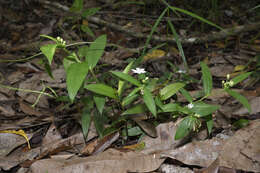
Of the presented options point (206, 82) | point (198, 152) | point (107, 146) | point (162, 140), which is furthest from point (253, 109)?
point (107, 146)

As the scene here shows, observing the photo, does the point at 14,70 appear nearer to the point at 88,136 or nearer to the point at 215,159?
the point at 88,136

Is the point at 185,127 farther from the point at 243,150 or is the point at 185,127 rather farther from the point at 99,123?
the point at 99,123

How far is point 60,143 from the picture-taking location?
5.28 ft

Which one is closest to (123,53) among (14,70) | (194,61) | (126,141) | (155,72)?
(155,72)

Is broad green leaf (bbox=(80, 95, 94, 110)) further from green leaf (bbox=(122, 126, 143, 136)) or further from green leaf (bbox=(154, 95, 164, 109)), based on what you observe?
green leaf (bbox=(154, 95, 164, 109))

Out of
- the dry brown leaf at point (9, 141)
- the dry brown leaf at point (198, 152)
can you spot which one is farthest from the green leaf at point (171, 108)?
the dry brown leaf at point (9, 141)

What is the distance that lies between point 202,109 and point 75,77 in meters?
0.80

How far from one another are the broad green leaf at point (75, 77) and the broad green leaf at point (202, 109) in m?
0.72

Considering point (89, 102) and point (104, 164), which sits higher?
point (89, 102)

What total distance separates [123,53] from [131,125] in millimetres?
1410

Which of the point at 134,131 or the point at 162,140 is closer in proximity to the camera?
the point at 162,140

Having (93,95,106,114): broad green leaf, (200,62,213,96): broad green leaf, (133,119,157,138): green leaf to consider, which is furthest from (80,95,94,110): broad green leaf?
(200,62,213,96): broad green leaf

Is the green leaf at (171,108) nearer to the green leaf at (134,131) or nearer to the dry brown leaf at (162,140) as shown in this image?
the dry brown leaf at (162,140)

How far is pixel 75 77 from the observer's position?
130 cm
